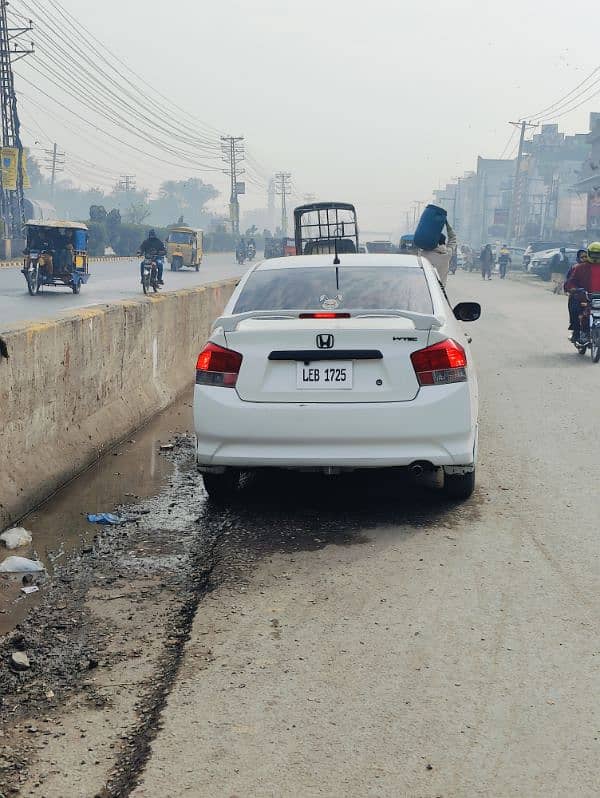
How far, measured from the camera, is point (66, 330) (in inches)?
283

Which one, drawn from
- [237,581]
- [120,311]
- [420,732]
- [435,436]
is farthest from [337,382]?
[120,311]

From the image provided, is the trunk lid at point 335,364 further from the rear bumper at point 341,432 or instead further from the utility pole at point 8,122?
the utility pole at point 8,122

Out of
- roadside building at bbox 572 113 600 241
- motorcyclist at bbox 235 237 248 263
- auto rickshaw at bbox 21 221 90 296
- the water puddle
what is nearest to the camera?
the water puddle

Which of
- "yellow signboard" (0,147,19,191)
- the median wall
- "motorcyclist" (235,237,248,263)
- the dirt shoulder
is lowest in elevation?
"motorcyclist" (235,237,248,263)

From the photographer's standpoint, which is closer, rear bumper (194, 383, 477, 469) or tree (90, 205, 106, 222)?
rear bumper (194, 383, 477, 469)

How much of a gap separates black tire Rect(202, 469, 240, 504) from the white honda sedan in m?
0.19

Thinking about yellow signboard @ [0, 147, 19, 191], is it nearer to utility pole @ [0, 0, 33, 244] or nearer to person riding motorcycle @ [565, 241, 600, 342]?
utility pole @ [0, 0, 33, 244]

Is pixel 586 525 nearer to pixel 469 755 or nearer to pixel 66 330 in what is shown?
pixel 469 755

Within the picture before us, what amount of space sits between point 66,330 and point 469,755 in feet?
15.5

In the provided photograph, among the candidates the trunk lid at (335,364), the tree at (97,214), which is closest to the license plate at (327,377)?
the trunk lid at (335,364)

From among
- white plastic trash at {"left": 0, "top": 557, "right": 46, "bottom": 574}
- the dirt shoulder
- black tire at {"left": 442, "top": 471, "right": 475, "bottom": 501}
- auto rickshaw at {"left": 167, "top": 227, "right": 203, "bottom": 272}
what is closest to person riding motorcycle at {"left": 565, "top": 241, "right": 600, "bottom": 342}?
black tire at {"left": 442, "top": 471, "right": 475, "bottom": 501}

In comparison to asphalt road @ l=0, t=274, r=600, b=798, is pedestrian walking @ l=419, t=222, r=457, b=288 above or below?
above

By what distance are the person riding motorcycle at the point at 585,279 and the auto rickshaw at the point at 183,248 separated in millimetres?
39998

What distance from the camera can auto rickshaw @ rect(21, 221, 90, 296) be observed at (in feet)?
92.9
